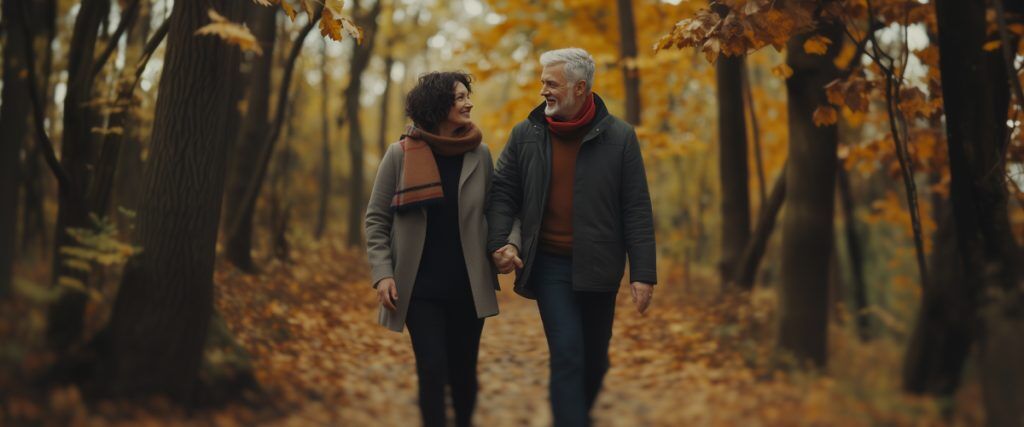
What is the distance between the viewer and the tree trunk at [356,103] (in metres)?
15.5

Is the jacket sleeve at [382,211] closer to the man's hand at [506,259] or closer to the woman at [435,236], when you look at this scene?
the woman at [435,236]

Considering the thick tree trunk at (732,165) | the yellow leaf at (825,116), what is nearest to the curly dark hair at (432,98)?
the yellow leaf at (825,116)

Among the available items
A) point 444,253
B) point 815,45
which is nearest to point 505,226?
point 444,253

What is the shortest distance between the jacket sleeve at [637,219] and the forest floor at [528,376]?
61.1 inches

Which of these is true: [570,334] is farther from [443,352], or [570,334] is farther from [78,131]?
[78,131]

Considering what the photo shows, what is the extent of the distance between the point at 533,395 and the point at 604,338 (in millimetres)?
2023

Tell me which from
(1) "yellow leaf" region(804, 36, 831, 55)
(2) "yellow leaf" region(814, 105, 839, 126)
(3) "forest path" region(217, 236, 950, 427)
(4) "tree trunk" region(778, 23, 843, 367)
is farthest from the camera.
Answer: (4) "tree trunk" region(778, 23, 843, 367)

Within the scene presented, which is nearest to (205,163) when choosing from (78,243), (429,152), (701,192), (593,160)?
(78,243)

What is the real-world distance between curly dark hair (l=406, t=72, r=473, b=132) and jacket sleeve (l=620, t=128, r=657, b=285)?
97cm

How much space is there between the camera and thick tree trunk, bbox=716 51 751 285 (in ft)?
34.0

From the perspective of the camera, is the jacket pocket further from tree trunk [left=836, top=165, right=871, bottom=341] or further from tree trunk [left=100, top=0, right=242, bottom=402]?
tree trunk [left=836, top=165, right=871, bottom=341]

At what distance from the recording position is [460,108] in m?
4.34

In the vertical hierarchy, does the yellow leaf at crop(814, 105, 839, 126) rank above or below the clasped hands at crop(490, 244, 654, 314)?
above

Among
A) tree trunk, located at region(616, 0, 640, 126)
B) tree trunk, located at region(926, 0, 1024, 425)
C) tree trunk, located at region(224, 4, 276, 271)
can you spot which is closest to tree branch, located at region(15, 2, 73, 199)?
tree trunk, located at region(224, 4, 276, 271)
